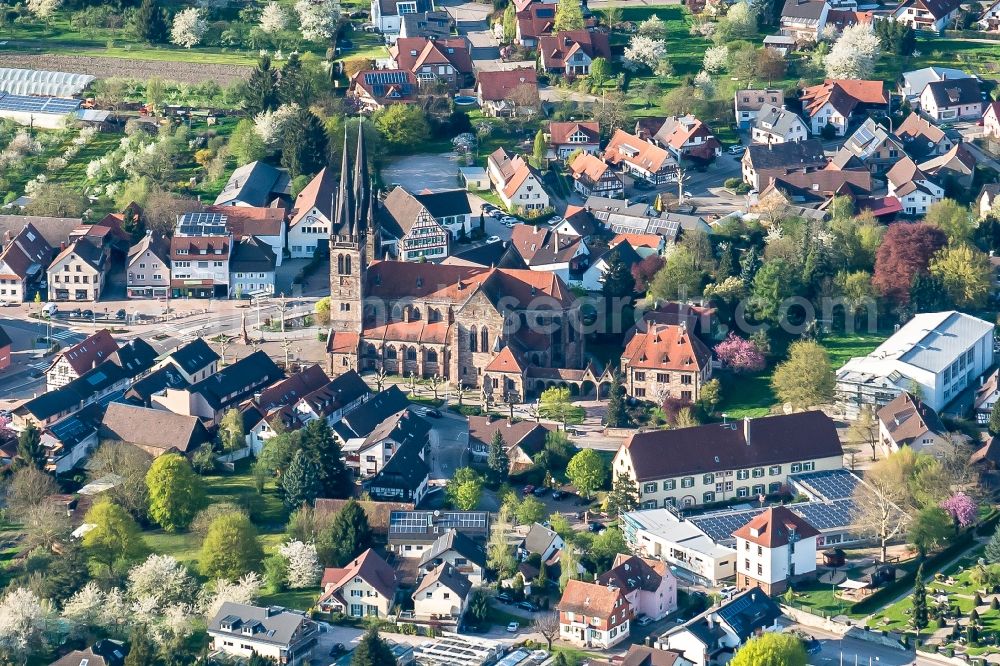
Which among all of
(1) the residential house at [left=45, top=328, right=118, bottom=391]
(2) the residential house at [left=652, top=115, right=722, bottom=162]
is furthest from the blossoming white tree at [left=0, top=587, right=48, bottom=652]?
(2) the residential house at [left=652, top=115, right=722, bottom=162]

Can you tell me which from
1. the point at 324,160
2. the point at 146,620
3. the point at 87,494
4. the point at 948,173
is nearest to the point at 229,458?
the point at 87,494

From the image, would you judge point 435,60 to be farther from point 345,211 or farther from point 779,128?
point 345,211

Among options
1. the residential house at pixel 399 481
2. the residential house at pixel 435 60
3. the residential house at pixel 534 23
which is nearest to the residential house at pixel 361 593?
the residential house at pixel 399 481

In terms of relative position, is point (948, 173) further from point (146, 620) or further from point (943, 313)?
point (146, 620)

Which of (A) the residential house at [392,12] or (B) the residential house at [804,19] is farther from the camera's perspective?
(A) the residential house at [392,12]

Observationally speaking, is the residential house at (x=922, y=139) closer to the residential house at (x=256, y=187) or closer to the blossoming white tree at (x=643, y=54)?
the blossoming white tree at (x=643, y=54)

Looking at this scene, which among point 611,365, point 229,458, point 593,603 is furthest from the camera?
point 611,365
